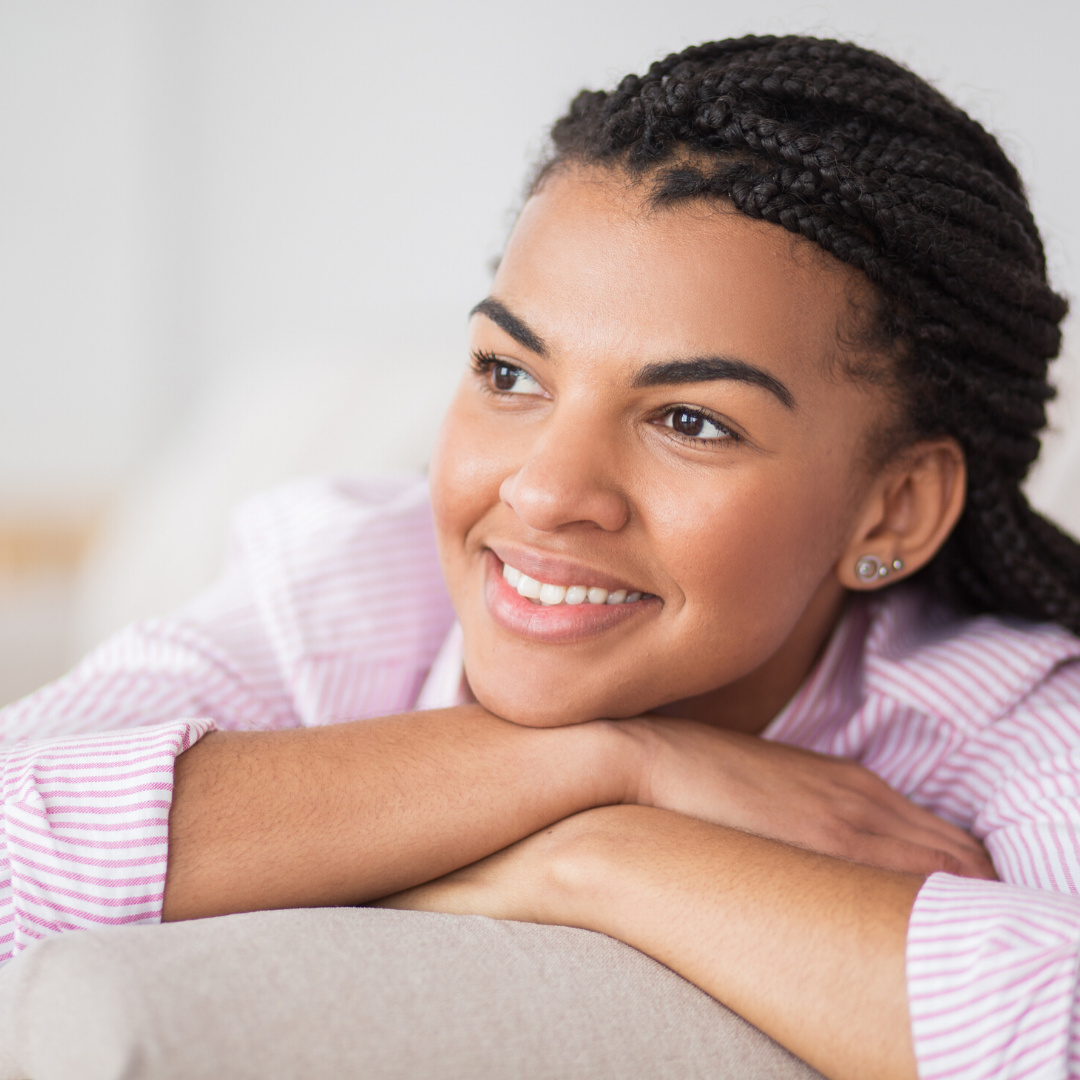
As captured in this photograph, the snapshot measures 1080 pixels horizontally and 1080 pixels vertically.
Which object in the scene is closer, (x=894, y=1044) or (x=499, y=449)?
(x=894, y=1044)

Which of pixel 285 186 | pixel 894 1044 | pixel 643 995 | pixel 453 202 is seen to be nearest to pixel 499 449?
pixel 643 995

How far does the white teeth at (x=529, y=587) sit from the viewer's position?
1.27m

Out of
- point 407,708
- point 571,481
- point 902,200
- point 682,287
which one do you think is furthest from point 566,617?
point 902,200

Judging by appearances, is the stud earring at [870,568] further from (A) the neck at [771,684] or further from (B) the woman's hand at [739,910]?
(B) the woman's hand at [739,910]

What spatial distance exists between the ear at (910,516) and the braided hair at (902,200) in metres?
0.03

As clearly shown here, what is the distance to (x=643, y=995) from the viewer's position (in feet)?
3.09

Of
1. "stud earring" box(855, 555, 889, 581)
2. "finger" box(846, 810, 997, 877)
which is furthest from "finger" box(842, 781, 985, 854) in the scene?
"stud earring" box(855, 555, 889, 581)

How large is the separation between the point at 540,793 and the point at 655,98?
78 centimetres

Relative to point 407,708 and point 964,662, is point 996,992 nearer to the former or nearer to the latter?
point 964,662

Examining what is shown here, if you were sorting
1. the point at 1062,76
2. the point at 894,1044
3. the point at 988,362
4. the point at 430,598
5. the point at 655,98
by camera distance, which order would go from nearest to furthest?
the point at 894,1044 < the point at 655,98 < the point at 988,362 < the point at 430,598 < the point at 1062,76

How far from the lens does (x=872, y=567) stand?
4.75 feet

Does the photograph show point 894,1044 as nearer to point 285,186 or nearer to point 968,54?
point 968,54

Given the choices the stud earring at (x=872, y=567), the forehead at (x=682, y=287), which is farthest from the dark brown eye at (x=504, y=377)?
the stud earring at (x=872, y=567)

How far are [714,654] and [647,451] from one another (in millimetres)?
248
